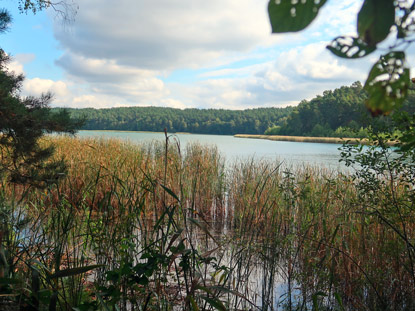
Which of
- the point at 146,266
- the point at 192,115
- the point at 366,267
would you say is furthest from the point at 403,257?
the point at 192,115

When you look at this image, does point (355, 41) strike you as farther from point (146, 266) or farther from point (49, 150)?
point (49, 150)

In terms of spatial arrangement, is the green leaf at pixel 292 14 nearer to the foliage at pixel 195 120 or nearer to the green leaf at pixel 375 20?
the green leaf at pixel 375 20

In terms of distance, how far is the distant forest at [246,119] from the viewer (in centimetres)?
4234

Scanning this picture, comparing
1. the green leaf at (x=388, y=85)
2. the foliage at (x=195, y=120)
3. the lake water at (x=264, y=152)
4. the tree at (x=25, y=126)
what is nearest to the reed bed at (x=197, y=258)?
the tree at (x=25, y=126)

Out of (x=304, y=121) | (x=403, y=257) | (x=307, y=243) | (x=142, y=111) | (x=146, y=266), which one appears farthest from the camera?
(x=142, y=111)

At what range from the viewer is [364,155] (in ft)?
9.33

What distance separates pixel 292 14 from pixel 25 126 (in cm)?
283

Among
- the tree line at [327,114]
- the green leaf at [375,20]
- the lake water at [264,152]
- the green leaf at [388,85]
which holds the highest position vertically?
the tree line at [327,114]

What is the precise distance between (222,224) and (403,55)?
Answer: 18.9ft

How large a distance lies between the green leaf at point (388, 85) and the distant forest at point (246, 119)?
1614 inches

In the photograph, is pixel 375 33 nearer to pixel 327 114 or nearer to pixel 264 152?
pixel 264 152

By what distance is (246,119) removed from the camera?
6850cm

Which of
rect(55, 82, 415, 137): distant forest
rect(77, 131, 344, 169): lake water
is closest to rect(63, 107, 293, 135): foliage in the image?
rect(55, 82, 415, 137): distant forest

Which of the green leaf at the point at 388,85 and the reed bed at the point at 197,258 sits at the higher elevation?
the green leaf at the point at 388,85
